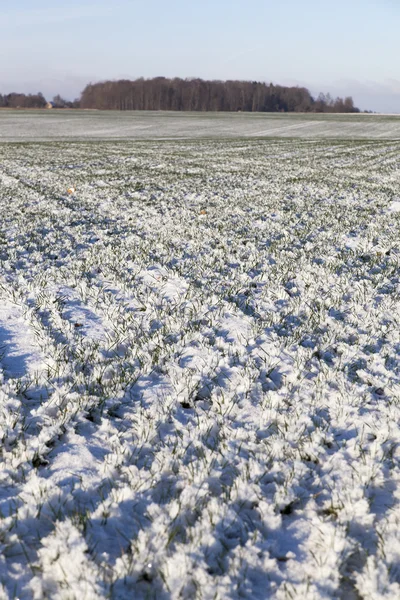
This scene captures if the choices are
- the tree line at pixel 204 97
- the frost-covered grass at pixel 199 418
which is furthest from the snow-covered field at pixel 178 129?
the tree line at pixel 204 97

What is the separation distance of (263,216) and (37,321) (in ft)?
22.1

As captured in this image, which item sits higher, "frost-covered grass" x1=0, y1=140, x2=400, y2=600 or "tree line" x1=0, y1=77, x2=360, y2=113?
"tree line" x1=0, y1=77, x2=360, y2=113

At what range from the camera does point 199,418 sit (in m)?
3.41

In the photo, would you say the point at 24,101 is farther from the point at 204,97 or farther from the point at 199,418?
the point at 199,418

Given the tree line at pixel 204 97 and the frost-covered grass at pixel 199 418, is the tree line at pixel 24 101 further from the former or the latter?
the frost-covered grass at pixel 199 418

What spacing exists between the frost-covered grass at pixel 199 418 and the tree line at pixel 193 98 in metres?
145

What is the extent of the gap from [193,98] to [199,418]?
15114 centimetres

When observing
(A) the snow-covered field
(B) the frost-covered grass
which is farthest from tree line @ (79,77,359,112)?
(B) the frost-covered grass

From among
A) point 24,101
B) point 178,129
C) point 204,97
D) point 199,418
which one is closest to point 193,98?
point 204,97

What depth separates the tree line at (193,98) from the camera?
14238cm

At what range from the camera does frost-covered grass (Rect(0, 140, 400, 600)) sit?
7.55ft

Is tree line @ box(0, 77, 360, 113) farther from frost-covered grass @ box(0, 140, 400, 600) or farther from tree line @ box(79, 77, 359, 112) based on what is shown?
frost-covered grass @ box(0, 140, 400, 600)

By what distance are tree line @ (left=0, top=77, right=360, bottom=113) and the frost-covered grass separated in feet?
476

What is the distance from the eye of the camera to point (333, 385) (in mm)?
3811
